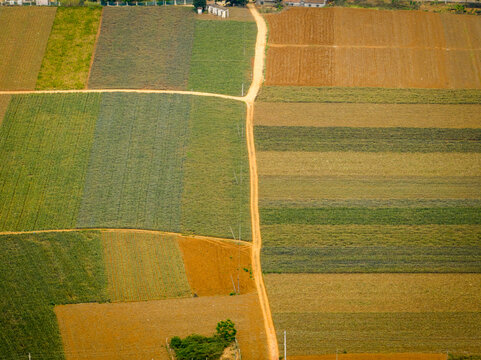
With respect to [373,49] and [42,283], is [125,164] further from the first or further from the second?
[373,49]

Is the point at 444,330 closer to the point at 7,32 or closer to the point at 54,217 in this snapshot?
the point at 54,217

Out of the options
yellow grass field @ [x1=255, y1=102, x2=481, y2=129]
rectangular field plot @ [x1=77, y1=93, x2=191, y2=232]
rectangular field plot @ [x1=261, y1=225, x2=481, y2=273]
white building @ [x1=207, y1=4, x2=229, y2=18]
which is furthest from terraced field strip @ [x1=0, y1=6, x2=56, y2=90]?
rectangular field plot @ [x1=261, y1=225, x2=481, y2=273]

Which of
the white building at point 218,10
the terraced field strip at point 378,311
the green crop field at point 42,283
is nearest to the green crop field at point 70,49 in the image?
the white building at point 218,10

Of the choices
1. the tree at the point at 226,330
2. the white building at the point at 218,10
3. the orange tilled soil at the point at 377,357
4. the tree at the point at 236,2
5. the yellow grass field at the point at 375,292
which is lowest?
the orange tilled soil at the point at 377,357

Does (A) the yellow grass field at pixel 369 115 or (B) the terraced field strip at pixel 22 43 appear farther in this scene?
(B) the terraced field strip at pixel 22 43

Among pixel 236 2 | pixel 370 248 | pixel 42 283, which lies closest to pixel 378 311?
pixel 370 248

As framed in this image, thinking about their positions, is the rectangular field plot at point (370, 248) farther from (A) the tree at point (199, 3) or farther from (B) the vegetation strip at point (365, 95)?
(A) the tree at point (199, 3)

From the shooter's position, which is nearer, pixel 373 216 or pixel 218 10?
pixel 373 216
